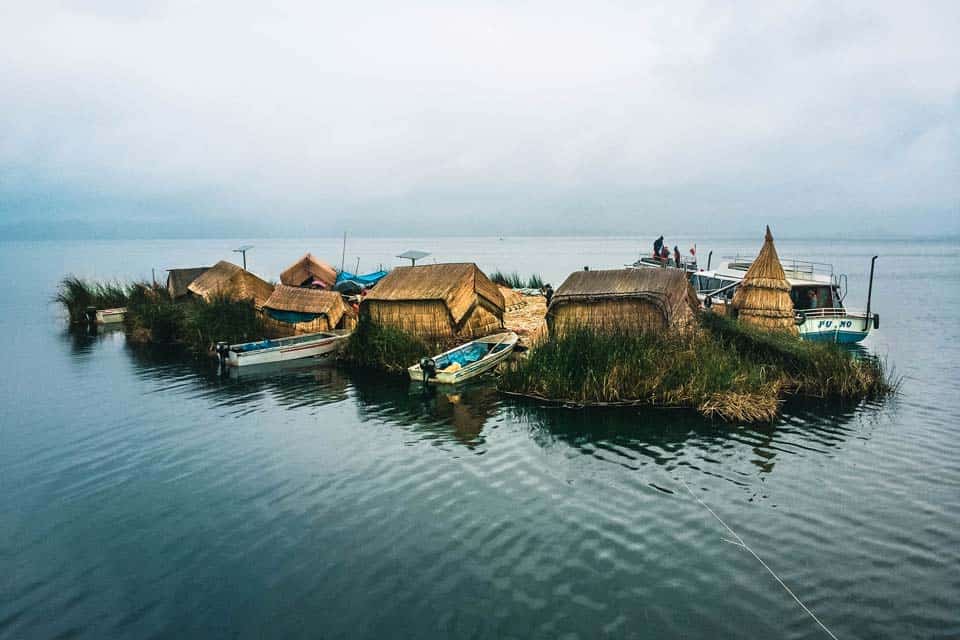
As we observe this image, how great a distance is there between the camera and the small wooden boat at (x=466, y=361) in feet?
74.1

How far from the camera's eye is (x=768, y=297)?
81.3 feet

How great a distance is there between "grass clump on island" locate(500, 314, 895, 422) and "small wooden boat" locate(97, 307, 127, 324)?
31726mm

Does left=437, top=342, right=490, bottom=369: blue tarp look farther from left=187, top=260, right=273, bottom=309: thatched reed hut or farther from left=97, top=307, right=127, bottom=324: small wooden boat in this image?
left=97, top=307, right=127, bottom=324: small wooden boat

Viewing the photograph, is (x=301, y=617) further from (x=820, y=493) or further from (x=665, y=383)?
(x=665, y=383)

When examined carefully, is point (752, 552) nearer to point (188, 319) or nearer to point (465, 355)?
point (465, 355)

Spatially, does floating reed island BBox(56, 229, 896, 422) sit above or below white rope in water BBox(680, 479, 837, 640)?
above

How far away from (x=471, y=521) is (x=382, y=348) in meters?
14.7

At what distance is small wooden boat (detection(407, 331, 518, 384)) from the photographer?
2258cm

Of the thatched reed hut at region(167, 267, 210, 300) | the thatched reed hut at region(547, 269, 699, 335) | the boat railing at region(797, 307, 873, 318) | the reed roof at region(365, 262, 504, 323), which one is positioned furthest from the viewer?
the thatched reed hut at region(167, 267, 210, 300)

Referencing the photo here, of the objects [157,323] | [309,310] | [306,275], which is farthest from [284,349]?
[306,275]

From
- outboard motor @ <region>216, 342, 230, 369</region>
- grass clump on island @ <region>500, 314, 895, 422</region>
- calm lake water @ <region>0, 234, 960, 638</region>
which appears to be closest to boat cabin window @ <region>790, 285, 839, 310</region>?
grass clump on island @ <region>500, 314, 895, 422</region>

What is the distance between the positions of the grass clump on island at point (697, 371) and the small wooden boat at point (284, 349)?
10.5 metres

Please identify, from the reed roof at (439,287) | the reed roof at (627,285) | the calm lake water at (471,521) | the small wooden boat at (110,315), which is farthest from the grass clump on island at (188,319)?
the reed roof at (627,285)

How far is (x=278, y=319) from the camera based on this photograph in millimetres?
32094
